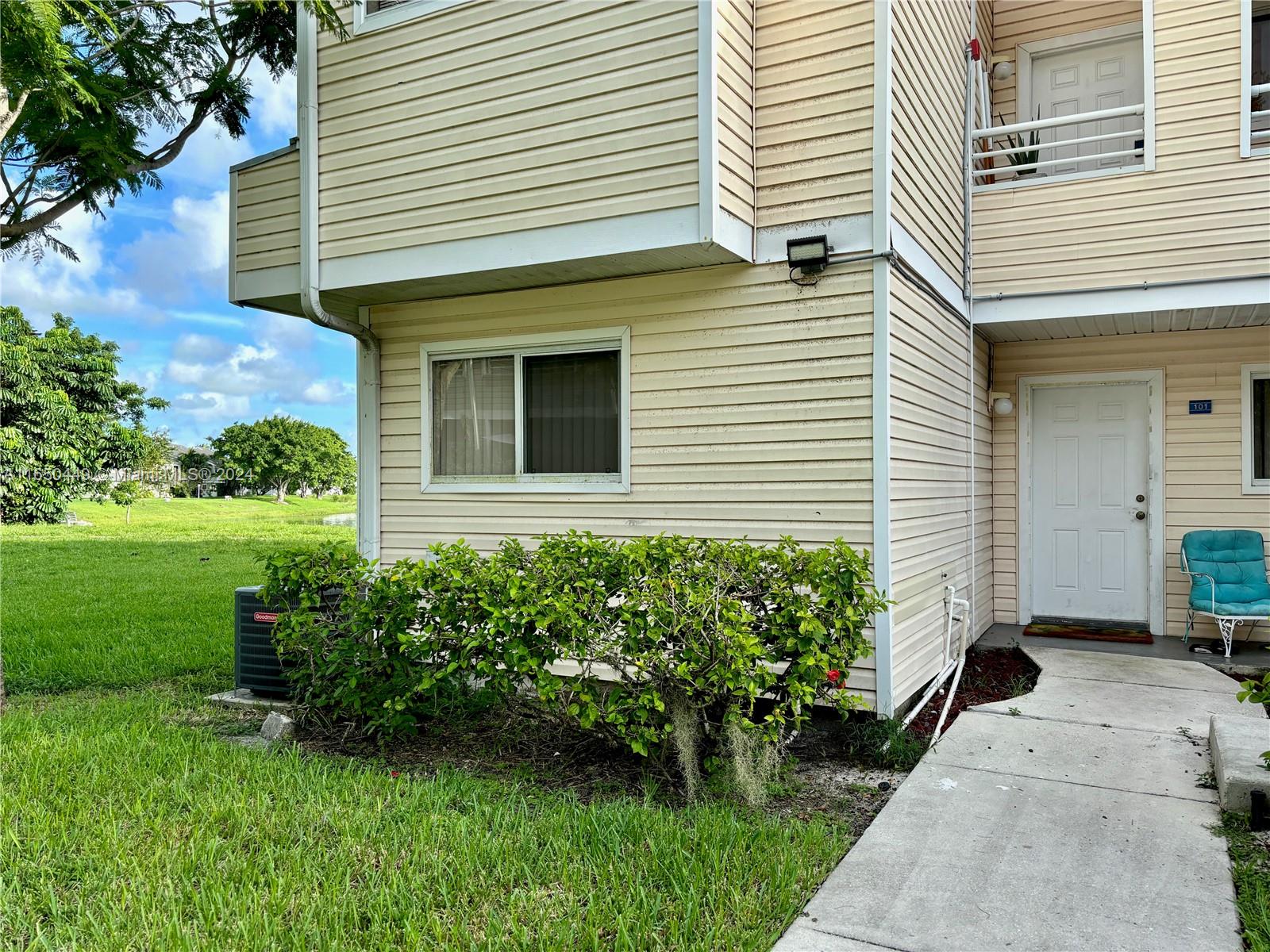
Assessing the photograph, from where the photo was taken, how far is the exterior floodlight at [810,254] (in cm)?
483

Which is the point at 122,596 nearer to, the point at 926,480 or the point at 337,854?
the point at 337,854

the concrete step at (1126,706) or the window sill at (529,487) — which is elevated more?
the window sill at (529,487)

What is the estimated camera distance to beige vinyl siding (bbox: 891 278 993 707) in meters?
5.00

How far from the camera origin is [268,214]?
6.29 metres

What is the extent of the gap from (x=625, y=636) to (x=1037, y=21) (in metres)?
7.28

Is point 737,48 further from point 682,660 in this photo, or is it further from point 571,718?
point 571,718

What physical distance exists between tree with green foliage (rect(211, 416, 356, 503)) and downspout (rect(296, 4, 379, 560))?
33.7 metres

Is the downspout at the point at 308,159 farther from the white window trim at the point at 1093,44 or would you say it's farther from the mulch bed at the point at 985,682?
the white window trim at the point at 1093,44

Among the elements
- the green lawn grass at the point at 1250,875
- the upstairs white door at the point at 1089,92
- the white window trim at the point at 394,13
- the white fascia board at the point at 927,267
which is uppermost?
the upstairs white door at the point at 1089,92

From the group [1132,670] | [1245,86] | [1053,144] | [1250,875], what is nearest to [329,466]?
[1053,144]

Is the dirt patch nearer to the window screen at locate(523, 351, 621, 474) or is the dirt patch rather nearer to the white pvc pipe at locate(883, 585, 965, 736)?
the white pvc pipe at locate(883, 585, 965, 736)

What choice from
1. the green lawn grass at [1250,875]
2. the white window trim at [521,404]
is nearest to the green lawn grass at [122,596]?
the white window trim at [521,404]

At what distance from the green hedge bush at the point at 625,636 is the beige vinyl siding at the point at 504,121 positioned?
7.28 ft

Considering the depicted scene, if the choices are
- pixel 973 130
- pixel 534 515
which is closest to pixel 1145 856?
pixel 534 515
